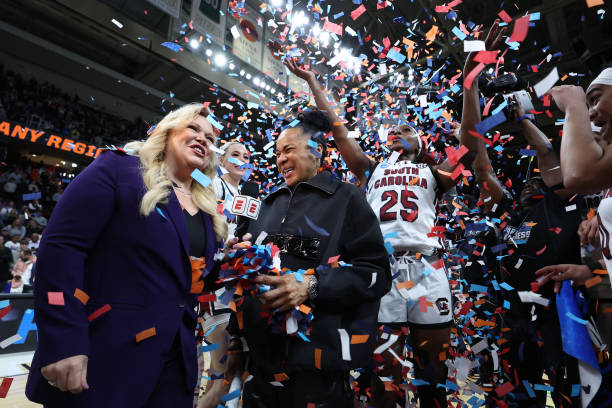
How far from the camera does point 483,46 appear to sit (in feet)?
5.70

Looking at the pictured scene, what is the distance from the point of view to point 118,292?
1.05 metres

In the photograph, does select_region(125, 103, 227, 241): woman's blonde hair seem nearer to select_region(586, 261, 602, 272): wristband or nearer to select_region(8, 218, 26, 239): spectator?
select_region(586, 261, 602, 272): wristband

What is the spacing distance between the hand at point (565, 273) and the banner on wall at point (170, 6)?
8043mm

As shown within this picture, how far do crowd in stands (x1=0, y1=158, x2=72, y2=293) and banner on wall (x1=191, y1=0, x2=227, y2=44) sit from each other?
5.08 meters

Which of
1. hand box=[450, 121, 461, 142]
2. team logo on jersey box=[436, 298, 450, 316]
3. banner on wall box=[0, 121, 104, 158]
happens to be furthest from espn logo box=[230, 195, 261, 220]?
banner on wall box=[0, 121, 104, 158]

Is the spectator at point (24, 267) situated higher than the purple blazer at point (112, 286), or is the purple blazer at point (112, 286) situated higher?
the spectator at point (24, 267)

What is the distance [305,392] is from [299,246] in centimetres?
53

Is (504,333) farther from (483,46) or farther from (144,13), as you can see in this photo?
(144,13)

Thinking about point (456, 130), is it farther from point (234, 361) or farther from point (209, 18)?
point (209, 18)

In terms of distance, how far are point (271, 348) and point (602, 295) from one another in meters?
1.75

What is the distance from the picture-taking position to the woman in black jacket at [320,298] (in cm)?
126

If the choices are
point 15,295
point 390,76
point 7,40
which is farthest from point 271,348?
point 7,40

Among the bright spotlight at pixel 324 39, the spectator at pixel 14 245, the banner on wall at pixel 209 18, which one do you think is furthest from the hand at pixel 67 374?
the spectator at pixel 14 245

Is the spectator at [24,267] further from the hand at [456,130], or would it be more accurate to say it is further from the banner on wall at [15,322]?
the hand at [456,130]
